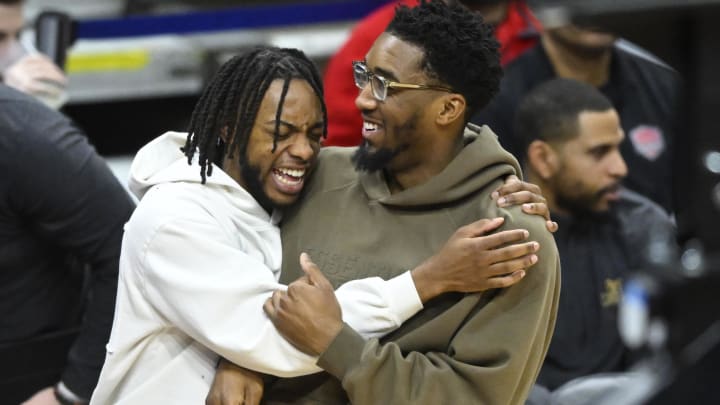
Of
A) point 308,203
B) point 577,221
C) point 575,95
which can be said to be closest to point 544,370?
point 577,221

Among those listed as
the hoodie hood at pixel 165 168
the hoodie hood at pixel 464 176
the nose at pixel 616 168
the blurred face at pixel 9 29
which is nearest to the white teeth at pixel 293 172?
the hoodie hood at pixel 165 168

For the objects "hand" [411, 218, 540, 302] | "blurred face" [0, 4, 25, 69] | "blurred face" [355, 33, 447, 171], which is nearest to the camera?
"hand" [411, 218, 540, 302]

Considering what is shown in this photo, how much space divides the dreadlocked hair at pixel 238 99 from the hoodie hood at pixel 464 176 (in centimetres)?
30

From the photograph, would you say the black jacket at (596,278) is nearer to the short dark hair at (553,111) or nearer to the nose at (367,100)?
the short dark hair at (553,111)

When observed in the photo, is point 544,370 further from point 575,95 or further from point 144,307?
point 144,307

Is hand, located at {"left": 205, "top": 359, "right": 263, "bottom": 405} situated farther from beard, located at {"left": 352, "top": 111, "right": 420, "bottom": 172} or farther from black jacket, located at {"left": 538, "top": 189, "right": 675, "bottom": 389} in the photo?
black jacket, located at {"left": 538, "top": 189, "right": 675, "bottom": 389}

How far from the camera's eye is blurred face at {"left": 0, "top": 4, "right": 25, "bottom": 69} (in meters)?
4.62

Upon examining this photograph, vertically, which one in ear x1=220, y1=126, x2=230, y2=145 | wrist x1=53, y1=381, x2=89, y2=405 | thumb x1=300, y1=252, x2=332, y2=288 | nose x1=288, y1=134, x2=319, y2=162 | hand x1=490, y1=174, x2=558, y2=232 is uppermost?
hand x1=490, y1=174, x2=558, y2=232

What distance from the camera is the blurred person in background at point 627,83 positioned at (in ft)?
14.7

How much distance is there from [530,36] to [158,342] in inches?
93.3

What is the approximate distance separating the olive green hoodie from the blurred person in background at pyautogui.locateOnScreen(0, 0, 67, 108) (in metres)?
1.55

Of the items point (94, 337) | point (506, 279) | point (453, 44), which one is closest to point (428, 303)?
point (506, 279)

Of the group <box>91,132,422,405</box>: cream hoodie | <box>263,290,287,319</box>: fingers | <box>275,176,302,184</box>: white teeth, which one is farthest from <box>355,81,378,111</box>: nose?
<box>263,290,287,319</box>: fingers

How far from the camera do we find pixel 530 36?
4762mm
